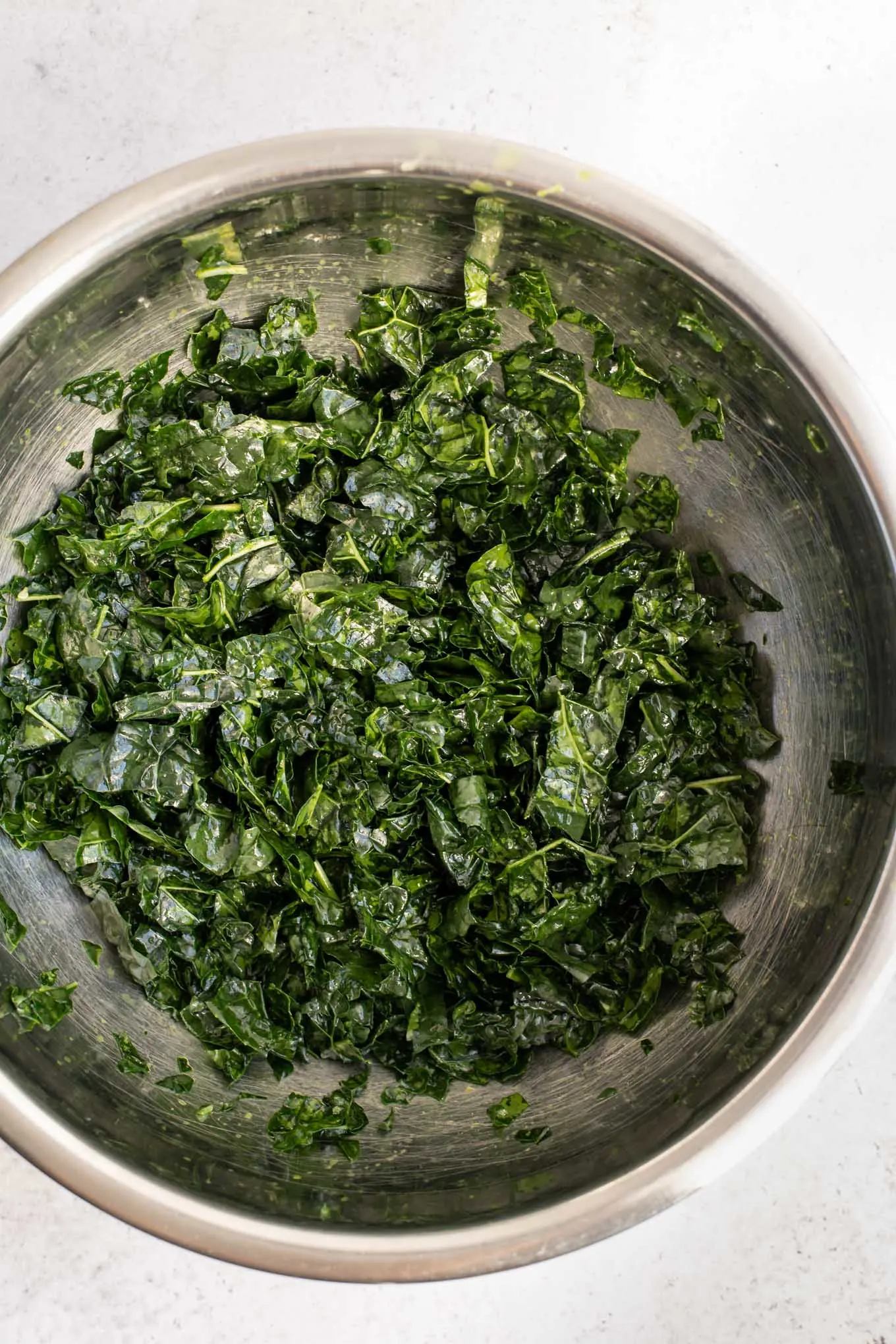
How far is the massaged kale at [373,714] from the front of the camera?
237 centimetres

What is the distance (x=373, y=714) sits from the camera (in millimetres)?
2340

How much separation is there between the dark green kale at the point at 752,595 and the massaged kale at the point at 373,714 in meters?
0.10

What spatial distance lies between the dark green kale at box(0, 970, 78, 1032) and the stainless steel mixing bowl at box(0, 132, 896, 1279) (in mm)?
34

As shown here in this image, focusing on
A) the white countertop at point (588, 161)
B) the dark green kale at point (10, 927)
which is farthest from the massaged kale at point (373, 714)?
the white countertop at point (588, 161)

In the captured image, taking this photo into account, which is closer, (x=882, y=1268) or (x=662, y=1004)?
(x=662, y=1004)

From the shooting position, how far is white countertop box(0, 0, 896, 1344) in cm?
278

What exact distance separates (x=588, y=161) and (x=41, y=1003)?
2.65 metres

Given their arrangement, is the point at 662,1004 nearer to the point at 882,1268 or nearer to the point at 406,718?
the point at 406,718

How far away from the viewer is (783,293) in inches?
80.4

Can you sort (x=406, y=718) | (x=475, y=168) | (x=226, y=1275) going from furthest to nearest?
(x=226, y=1275) → (x=406, y=718) → (x=475, y=168)

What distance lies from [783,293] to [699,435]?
1.49ft

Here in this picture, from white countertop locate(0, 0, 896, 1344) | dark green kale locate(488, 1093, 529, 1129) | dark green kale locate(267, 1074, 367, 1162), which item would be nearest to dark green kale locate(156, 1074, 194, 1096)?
dark green kale locate(267, 1074, 367, 1162)

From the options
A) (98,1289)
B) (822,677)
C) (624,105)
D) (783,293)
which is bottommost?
(98,1289)

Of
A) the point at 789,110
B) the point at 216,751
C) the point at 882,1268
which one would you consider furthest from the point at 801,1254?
the point at 789,110
